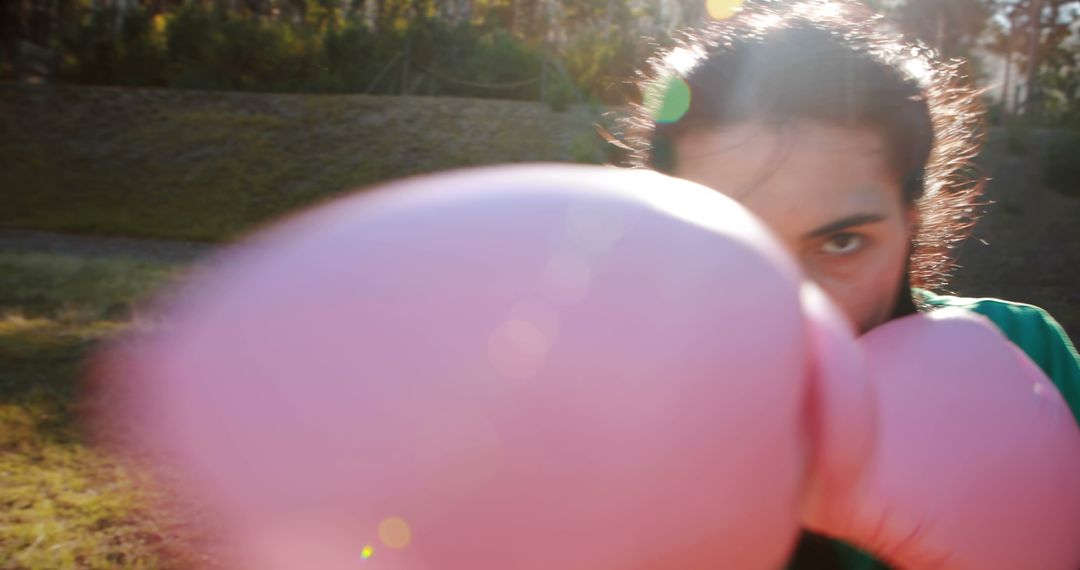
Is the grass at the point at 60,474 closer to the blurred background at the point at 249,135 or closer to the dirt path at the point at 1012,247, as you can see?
the blurred background at the point at 249,135

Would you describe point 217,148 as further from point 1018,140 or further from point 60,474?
point 60,474

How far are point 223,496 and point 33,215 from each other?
12898 mm

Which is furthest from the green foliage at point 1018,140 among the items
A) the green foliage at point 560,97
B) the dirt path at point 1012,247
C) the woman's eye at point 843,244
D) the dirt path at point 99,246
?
the woman's eye at point 843,244

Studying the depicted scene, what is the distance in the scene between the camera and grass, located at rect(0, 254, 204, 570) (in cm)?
335

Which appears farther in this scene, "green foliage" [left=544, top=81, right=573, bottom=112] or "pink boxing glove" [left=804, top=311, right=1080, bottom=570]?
"green foliage" [left=544, top=81, right=573, bottom=112]

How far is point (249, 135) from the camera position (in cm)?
1511

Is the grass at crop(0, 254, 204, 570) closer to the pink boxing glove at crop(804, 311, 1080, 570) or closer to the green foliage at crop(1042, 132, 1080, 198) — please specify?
the pink boxing glove at crop(804, 311, 1080, 570)

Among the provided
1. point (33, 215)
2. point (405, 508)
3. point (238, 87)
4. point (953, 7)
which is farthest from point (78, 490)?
point (953, 7)

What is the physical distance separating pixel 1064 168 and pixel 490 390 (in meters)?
13.8

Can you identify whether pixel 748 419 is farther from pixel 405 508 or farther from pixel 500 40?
pixel 500 40

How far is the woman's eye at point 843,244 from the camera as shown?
135 cm

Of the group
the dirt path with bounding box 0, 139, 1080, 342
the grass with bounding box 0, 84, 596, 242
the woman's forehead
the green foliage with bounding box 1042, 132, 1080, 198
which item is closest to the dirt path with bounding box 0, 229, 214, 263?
the dirt path with bounding box 0, 139, 1080, 342

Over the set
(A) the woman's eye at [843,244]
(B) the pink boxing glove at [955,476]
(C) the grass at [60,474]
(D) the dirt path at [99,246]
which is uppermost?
(A) the woman's eye at [843,244]

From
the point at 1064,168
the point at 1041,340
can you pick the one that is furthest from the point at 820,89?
the point at 1064,168
